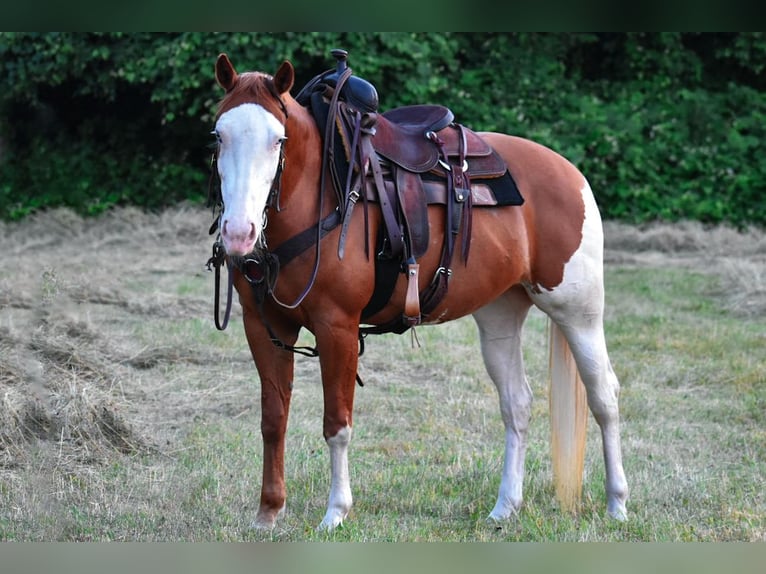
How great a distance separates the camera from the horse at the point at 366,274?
139 inches

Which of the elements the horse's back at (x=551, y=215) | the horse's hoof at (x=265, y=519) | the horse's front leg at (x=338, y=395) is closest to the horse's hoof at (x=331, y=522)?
the horse's front leg at (x=338, y=395)

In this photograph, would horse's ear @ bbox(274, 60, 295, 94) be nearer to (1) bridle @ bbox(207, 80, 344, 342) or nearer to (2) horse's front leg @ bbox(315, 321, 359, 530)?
(1) bridle @ bbox(207, 80, 344, 342)

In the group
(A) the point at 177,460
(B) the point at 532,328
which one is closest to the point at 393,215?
(A) the point at 177,460

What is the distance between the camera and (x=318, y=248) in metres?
3.77

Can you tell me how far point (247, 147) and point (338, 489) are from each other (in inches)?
59.8

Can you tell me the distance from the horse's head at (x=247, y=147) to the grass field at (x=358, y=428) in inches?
51.6

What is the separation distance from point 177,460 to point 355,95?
228 centimetres

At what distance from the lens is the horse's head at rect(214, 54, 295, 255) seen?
11.0 feet

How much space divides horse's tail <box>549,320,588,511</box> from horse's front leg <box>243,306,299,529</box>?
1.35m

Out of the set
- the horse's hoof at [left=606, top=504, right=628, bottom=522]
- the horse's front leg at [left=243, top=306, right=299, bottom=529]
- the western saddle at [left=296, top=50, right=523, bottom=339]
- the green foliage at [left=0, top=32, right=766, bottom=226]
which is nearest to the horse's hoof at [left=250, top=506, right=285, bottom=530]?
the horse's front leg at [left=243, top=306, right=299, bottom=529]

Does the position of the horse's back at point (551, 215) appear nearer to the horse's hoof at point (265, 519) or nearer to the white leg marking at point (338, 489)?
the white leg marking at point (338, 489)

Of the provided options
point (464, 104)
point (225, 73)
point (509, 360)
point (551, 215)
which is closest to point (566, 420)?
point (509, 360)

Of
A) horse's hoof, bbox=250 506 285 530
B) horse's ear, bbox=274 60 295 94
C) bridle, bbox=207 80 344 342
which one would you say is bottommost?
horse's hoof, bbox=250 506 285 530

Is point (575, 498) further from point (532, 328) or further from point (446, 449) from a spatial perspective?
point (532, 328)
